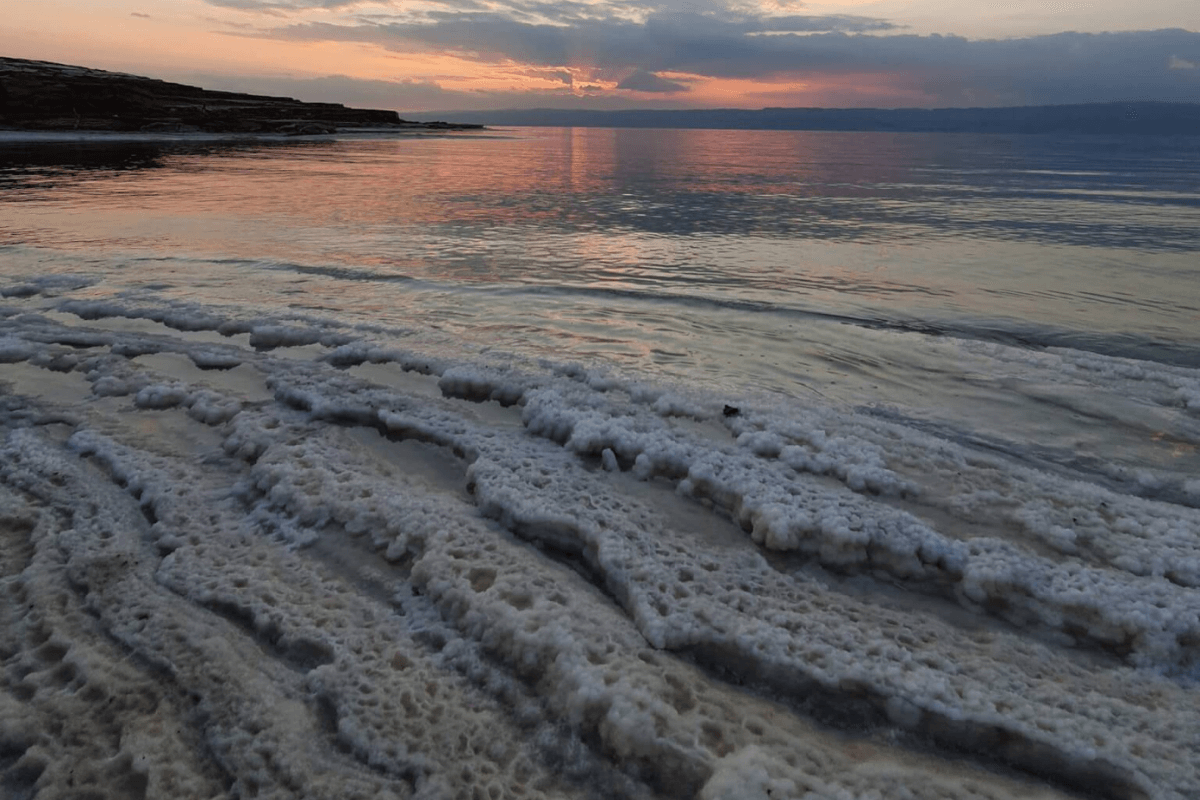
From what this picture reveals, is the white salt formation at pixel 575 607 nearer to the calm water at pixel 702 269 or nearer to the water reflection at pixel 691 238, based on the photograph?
the calm water at pixel 702 269

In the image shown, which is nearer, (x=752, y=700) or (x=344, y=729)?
(x=344, y=729)

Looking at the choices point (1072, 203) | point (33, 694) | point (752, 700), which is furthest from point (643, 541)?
point (1072, 203)

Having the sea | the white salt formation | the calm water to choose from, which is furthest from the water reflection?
the white salt formation

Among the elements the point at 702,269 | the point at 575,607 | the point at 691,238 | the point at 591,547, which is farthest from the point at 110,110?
the point at 575,607

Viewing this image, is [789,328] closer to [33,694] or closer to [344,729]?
[344,729]

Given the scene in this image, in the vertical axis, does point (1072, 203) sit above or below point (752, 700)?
above

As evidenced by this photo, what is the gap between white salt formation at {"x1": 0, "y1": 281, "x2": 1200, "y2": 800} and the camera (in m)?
2.31

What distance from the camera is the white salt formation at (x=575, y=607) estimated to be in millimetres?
2309

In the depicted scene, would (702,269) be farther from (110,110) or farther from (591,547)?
(110,110)

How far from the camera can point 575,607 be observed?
3.00m

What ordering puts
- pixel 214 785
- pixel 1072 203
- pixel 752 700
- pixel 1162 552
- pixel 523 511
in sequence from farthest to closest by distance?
pixel 1072 203 → pixel 523 511 → pixel 1162 552 → pixel 752 700 → pixel 214 785

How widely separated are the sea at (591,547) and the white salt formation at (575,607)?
0.6 inches

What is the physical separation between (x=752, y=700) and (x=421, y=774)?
1181mm

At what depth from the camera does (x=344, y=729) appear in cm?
242
